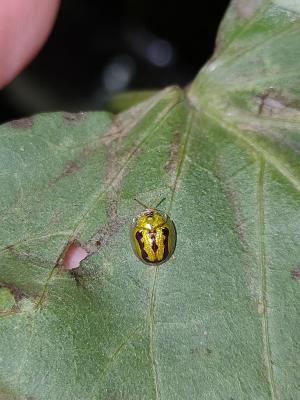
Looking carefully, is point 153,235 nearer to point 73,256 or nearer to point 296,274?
point 73,256

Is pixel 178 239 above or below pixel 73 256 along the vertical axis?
below

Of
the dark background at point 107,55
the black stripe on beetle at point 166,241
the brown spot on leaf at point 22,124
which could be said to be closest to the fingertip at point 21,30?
the brown spot on leaf at point 22,124

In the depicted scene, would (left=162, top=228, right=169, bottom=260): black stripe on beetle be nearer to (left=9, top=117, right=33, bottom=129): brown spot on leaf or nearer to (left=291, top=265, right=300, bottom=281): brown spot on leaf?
(left=291, top=265, right=300, bottom=281): brown spot on leaf

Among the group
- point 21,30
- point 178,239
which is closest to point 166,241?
point 178,239

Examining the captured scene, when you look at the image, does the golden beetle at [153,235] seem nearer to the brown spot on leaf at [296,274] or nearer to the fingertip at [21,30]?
the brown spot on leaf at [296,274]

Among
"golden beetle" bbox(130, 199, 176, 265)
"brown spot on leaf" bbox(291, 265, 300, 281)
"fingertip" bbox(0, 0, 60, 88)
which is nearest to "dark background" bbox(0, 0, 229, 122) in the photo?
"fingertip" bbox(0, 0, 60, 88)

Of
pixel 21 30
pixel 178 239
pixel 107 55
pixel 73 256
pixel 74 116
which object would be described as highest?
pixel 21 30

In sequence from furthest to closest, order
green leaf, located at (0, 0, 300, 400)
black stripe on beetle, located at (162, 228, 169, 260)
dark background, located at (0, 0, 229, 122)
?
dark background, located at (0, 0, 229, 122), black stripe on beetle, located at (162, 228, 169, 260), green leaf, located at (0, 0, 300, 400)
